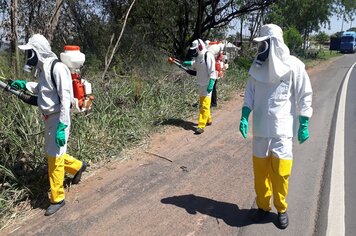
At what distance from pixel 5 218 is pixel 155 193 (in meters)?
1.74

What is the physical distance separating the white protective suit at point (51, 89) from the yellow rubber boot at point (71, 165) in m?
0.43

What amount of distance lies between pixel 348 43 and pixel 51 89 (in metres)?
52.4

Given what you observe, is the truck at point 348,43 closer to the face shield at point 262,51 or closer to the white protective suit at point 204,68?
the white protective suit at point 204,68

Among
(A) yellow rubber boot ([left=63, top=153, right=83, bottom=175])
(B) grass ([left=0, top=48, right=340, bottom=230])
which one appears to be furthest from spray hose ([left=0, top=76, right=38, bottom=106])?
(B) grass ([left=0, top=48, right=340, bottom=230])

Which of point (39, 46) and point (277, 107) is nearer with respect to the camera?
point (277, 107)

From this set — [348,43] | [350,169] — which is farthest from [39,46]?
[348,43]

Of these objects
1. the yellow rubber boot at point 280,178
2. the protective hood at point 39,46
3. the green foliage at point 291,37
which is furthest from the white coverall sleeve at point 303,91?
the green foliage at point 291,37

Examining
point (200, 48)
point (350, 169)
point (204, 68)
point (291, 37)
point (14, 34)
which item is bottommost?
point (350, 169)

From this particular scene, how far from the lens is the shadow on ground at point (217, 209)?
4.15 meters

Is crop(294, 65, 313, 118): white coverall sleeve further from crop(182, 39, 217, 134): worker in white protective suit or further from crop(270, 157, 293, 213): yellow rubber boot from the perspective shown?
crop(182, 39, 217, 134): worker in white protective suit

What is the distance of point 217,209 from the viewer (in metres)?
4.40

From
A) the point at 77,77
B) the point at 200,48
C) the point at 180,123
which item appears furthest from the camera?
the point at 180,123

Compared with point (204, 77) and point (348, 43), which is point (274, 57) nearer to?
point (204, 77)

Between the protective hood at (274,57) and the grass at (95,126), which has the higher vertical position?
the protective hood at (274,57)
